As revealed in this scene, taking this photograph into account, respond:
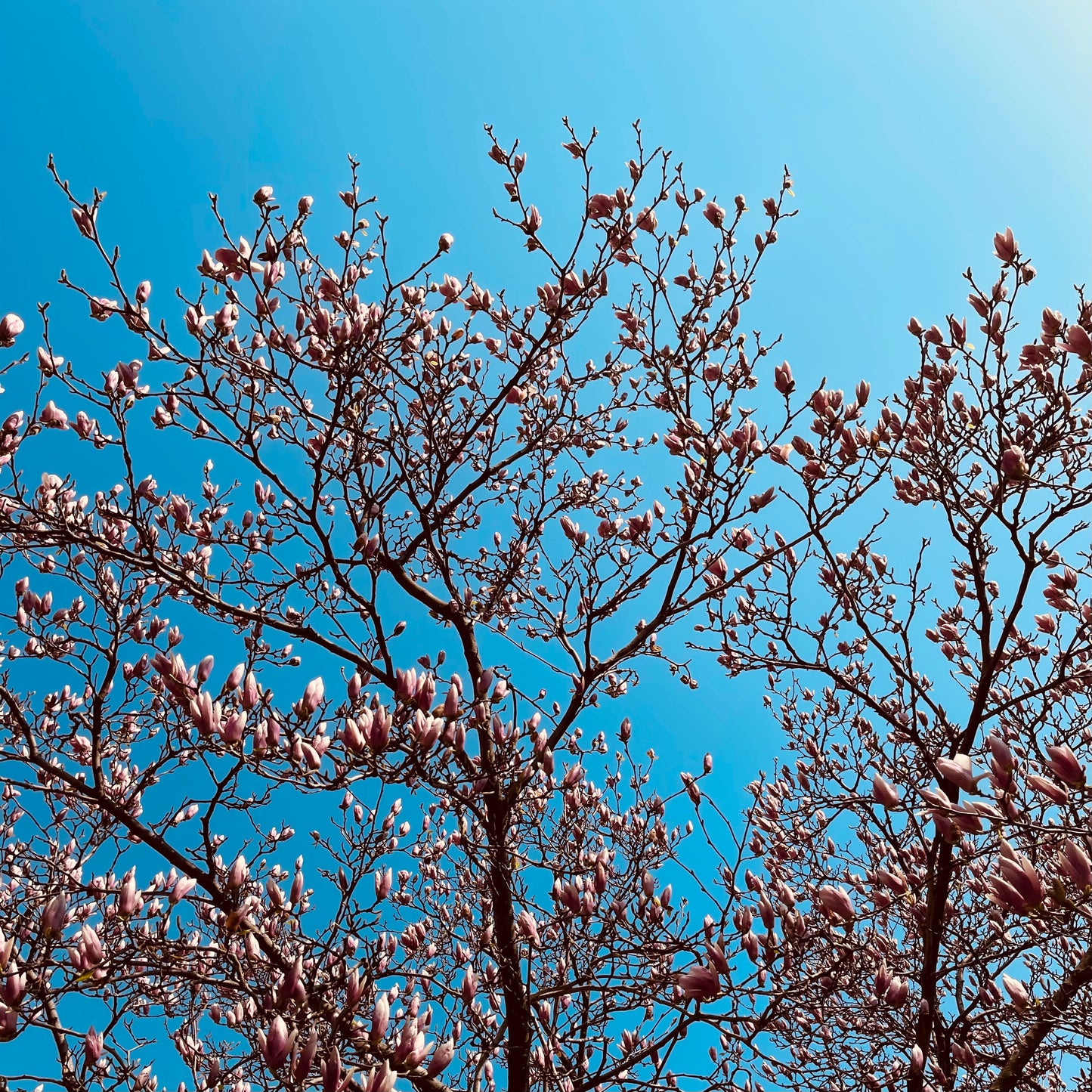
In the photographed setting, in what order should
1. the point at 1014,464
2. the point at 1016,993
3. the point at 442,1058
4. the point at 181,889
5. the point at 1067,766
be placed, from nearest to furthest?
the point at 1067,766 < the point at 1016,993 < the point at 442,1058 < the point at 181,889 < the point at 1014,464

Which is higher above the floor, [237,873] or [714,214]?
[714,214]

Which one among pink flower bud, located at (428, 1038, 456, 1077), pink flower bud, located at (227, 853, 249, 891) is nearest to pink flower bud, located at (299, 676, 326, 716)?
pink flower bud, located at (227, 853, 249, 891)

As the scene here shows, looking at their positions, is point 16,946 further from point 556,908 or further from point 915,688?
point 915,688

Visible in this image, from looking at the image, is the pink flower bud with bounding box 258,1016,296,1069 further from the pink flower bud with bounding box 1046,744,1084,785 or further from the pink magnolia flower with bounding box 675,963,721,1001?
the pink flower bud with bounding box 1046,744,1084,785

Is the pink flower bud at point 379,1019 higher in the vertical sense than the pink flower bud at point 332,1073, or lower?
higher

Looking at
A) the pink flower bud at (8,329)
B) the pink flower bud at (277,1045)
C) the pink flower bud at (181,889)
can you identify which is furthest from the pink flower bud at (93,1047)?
the pink flower bud at (8,329)

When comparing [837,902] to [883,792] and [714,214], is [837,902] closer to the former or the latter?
[883,792]

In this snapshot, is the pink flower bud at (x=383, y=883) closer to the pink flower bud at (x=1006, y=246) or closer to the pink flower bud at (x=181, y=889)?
the pink flower bud at (x=181, y=889)

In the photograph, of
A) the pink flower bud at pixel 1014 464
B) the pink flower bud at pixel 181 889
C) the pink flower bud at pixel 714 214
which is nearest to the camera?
the pink flower bud at pixel 181 889

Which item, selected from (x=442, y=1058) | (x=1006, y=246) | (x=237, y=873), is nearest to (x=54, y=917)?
→ (x=237, y=873)

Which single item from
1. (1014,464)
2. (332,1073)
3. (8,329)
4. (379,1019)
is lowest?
(332,1073)

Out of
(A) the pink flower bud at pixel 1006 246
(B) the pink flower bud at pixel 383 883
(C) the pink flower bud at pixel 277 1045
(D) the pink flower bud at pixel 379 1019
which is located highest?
(A) the pink flower bud at pixel 1006 246

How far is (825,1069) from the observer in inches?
152

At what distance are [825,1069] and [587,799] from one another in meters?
2.15
